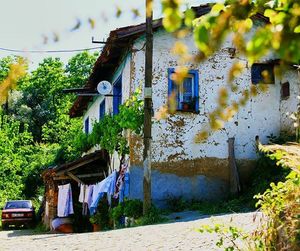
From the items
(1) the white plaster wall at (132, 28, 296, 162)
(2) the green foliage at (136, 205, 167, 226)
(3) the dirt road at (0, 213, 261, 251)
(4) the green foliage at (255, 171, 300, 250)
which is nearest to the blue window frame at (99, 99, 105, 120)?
(1) the white plaster wall at (132, 28, 296, 162)

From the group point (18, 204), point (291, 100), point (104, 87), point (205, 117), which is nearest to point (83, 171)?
point (104, 87)

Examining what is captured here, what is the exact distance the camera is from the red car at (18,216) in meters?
28.8

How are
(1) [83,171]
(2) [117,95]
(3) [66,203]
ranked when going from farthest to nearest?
1. (3) [66,203]
2. (1) [83,171]
3. (2) [117,95]

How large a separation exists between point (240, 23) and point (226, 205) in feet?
44.3

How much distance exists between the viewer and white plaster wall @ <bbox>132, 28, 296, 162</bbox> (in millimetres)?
15891

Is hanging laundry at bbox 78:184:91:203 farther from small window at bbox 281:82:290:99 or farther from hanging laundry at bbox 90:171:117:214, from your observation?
small window at bbox 281:82:290:99

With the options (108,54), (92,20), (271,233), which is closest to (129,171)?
(108,54)

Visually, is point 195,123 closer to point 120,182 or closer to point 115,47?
point 120,182

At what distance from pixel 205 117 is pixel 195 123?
0.34 meters

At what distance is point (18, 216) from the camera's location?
2891 centimetres

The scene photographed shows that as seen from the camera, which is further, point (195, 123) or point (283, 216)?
point (195, 123)

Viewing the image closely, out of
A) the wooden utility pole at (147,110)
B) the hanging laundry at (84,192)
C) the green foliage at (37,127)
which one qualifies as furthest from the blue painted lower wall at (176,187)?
the green foliage at (37,127)

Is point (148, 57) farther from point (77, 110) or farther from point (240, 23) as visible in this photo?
point (77, 110)

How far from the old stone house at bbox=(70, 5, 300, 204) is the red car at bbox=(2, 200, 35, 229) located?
47.2 feet
